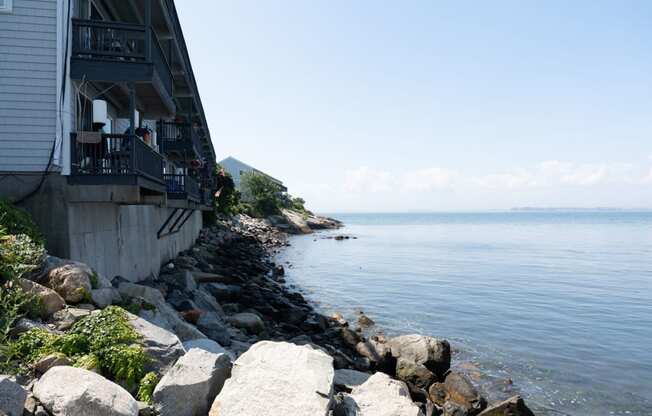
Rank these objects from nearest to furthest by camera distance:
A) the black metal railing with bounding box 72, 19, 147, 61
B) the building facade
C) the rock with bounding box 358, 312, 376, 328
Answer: the building facade < the black metal railing with bounding box 72, 19, 147, 61 < the rock with bounding box 358, 312, 376, 328

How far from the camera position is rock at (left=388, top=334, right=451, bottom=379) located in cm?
1307

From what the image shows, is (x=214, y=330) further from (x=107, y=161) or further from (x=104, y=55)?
(x=104, y=55)

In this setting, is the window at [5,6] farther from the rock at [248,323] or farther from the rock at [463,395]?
the rock at [463,395]

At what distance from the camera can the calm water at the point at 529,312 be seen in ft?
43.7

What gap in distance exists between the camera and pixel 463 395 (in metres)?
11.1

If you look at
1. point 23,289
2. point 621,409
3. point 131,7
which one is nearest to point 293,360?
point 23,289

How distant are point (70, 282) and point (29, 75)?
533 cm

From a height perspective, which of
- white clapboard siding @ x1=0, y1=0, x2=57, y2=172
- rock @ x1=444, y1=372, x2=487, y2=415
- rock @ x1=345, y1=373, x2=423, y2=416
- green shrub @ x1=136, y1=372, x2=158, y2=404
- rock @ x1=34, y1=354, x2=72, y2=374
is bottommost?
rock @ x1=444, y1=372, x2=487, y2=415

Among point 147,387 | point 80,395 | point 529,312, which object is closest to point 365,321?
point 529,312

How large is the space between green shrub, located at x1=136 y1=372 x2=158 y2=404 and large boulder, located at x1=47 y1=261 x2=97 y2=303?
2.29m

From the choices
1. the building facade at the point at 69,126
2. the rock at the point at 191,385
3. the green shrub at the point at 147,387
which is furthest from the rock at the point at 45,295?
the building facade at the point at 69,126

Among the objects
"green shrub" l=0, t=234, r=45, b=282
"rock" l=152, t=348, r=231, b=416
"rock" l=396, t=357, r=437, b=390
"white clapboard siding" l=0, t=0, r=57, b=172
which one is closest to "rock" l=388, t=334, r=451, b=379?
"rock" l=396, t=357, r=437, b=390

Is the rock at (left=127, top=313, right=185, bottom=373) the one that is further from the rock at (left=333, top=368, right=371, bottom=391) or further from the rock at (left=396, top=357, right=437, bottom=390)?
the rock at (left=396, top=357, right=437, bottom=390)

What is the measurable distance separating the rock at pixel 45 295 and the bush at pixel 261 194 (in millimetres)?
69176
